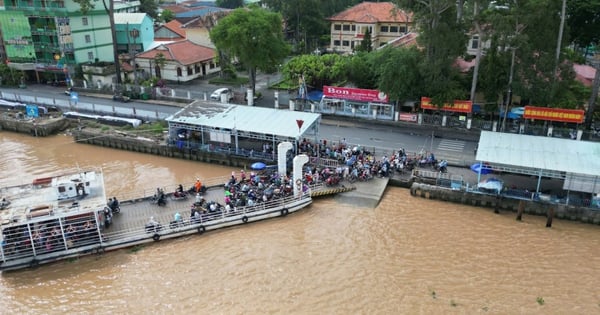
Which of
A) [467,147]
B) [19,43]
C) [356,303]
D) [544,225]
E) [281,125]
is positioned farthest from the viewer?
[19,43]

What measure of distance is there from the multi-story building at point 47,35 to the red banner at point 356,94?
32.6 meters

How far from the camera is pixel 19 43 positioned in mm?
57094

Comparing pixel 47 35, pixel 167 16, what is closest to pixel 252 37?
pixel 47 35

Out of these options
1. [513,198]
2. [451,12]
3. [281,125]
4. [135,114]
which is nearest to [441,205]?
[513,198]

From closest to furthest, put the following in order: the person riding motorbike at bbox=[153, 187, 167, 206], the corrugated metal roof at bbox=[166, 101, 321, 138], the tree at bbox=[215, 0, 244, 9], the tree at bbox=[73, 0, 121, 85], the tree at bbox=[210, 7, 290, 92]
→ 1. the person riding motorbike at bbox=[153, 187, 167, 206]
2. the corrugated metal roof at bbox=[166, 101, 321, 138]
3. the tree at bbox=[210, 7, 290, 92]
4. the tree at bbox=[73, 0, 121, 85]
5. the tree at bbox=[215, 0, 244, 9]

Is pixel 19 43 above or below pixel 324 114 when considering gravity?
above

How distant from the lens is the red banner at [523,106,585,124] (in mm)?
37594

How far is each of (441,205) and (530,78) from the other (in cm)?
1575

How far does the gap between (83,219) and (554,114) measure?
116ft

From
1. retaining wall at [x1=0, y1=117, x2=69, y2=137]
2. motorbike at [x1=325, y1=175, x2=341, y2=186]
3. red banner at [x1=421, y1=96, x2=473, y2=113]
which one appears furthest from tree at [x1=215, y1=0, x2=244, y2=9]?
motorbike at [x1=325, y1=175, x2=341, y2=186]

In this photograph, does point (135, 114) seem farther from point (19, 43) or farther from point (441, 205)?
point (441, 205)

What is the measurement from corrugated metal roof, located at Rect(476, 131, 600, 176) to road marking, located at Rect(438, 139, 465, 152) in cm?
450

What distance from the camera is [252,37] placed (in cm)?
4684

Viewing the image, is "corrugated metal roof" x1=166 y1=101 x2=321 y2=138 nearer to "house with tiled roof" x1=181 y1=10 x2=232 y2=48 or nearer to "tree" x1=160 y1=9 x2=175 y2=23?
"house with tiled roof" x1=181 y1=10 x2=232 y2=48
